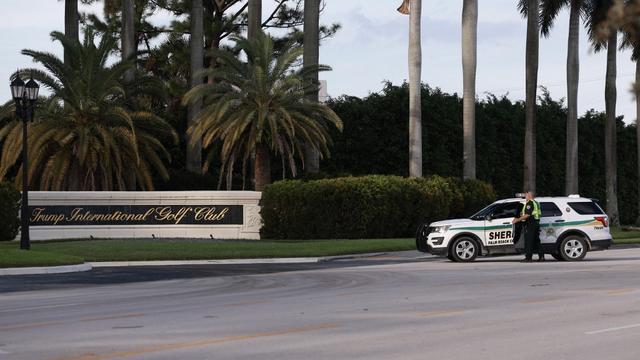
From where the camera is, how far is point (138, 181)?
48844 mm

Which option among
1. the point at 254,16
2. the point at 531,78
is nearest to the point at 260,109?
the point at 254,16

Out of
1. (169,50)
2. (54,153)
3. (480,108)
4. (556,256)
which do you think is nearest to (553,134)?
(480,108)

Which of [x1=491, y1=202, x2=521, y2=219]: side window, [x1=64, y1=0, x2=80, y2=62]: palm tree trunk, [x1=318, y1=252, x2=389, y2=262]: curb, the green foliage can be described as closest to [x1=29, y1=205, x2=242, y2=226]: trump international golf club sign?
the green foliage

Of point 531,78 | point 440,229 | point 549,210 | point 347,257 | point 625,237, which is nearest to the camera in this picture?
point 549,210

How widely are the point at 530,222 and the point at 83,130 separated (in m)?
23.0

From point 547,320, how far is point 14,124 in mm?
35992

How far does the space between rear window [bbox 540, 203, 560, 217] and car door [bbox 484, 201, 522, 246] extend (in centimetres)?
63

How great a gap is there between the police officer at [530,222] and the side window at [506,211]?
0.48 metres

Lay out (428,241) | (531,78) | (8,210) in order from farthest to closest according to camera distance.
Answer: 1. (531,78)
2. (8,210)
3. (428,241)

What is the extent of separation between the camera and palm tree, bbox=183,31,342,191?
44562mm

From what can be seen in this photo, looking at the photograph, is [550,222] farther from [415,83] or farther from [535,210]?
[415,83]

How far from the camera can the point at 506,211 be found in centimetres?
Answer: 2880

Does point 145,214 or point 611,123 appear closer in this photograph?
point 145,214

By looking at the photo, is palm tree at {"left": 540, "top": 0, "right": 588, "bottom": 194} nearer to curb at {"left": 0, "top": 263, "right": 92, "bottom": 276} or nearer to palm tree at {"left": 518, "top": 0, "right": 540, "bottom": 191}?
palm tree at {"left": 518, "top": 0, "right": 540, "bottom": 191}
